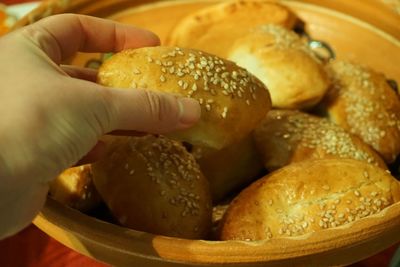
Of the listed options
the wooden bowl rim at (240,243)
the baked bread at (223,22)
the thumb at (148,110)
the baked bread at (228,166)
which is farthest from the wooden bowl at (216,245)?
the baked bread at (223,22)

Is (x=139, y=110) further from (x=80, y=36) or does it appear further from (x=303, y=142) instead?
(x=303, y=142)

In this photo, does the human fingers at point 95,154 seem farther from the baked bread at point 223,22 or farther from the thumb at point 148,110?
the baked bread at point 223,22

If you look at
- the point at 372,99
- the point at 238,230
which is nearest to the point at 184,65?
the point at 238,230

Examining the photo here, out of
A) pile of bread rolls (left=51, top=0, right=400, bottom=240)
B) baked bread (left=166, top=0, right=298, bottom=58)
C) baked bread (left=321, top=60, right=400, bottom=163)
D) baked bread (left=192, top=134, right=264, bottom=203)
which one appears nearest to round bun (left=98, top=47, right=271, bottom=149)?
pile of bread rolls (left=51, top=0, right=400, bottom=240)

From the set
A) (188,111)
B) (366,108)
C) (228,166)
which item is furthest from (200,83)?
(366,108)

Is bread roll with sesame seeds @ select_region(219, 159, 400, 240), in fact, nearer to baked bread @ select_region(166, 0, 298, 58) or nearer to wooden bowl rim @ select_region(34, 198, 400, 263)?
wooden bowl rim @ select_region(34, 198, 400, 263)

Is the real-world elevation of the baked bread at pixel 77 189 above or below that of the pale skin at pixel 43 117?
below
